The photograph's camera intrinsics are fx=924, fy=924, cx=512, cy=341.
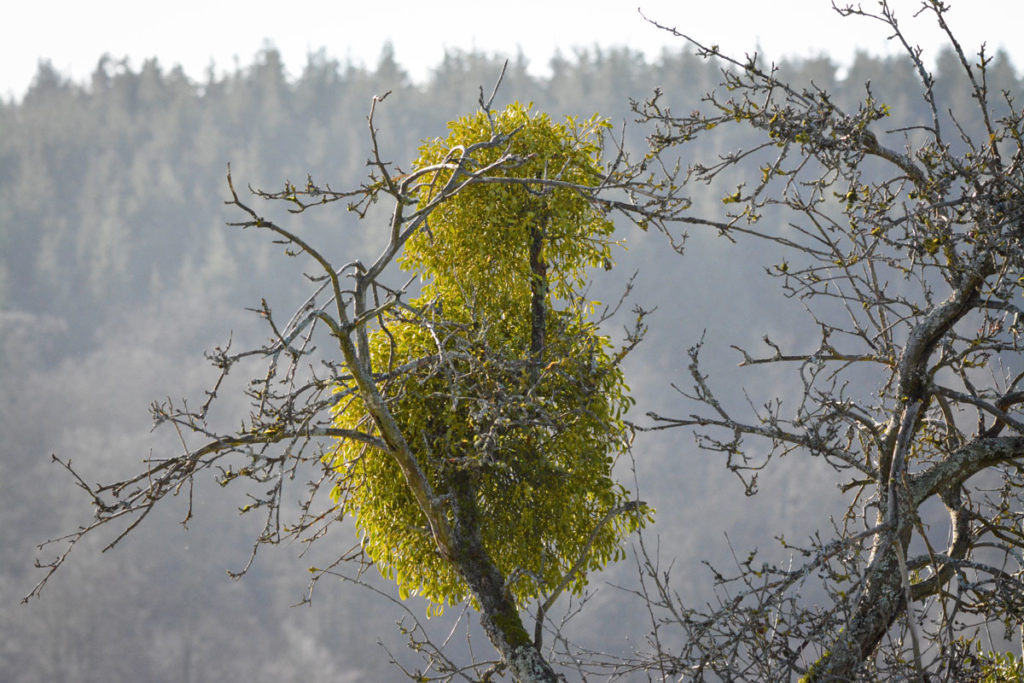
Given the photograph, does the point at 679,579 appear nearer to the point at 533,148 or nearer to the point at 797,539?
the point at 797,539

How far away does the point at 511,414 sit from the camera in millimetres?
3902

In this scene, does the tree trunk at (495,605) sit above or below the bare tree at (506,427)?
below

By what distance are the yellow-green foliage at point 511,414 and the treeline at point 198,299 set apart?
22.6 meters

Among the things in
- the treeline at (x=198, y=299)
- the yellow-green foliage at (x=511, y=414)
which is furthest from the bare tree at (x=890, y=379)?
the treeline at (x=198, y=299)

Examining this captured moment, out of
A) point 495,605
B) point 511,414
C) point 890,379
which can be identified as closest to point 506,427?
point 511,414

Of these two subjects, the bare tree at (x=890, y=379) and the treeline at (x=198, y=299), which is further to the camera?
the treeline at (x=198, y=299)

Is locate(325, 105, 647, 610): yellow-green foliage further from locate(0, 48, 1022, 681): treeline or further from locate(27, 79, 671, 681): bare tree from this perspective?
locate(0, 48, 1022, 681): treeline

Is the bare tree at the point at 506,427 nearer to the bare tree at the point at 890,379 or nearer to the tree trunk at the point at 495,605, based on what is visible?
the tree trunk at the point at 495,605

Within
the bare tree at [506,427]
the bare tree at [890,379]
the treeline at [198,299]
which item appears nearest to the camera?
the bare tree at [890,379]

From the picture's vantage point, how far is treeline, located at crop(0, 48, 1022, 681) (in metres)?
26.5

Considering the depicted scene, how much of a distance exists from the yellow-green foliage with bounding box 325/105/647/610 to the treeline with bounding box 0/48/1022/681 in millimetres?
22613

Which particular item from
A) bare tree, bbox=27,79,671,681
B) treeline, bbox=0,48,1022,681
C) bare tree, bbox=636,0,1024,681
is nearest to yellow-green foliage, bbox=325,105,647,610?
bare tree, bbox=27,79,671,681

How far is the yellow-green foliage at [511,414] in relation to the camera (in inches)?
160

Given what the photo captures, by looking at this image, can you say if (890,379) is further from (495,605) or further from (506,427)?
(495,605)
